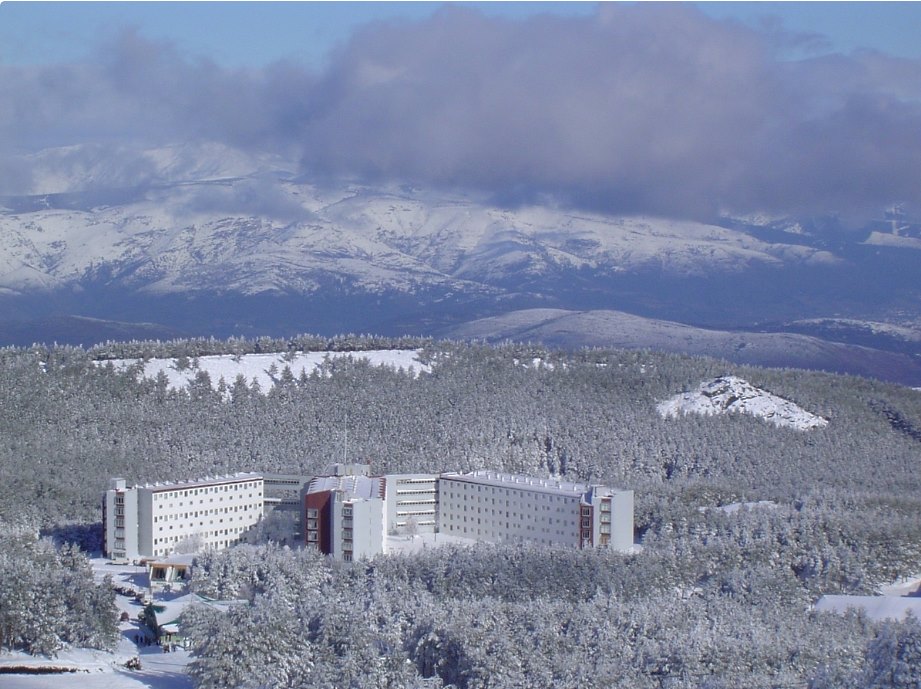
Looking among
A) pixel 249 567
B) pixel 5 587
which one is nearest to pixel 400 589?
pixel 249 567

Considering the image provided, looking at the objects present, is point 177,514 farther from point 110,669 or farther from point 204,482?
point 110,669

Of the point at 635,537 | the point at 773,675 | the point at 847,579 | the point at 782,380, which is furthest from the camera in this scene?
the point at 782,380

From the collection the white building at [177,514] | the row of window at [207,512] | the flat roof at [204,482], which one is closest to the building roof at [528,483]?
the row of window at [207,512]

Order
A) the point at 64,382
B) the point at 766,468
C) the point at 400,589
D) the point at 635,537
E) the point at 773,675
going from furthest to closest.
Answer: the point at 64,382, the point at 766,468, the point at 635,537, the point at 400,589, the point at 773,675

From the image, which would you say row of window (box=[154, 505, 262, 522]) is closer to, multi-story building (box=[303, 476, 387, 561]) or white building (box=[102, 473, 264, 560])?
white building (box=[102, 473, 264, 560])

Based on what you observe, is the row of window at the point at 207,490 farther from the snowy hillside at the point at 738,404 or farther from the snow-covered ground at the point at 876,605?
the snowy hillside at the point at 738,404

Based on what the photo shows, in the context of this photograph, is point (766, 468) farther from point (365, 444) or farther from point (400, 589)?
point (400, 589)
